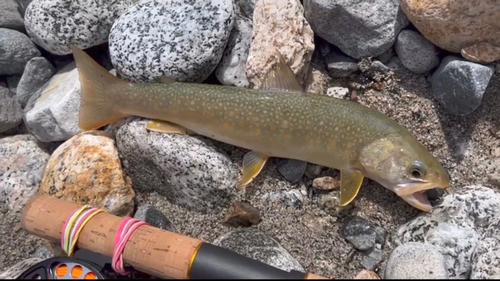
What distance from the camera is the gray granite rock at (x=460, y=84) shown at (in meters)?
3.28

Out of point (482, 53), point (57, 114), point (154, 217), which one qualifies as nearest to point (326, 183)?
point (154, 217)

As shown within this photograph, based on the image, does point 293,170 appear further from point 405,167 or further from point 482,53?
point 482,53

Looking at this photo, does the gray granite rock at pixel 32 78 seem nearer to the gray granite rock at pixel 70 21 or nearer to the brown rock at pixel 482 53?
the gray granite rock at pixel 70 21

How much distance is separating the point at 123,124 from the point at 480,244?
2701 mm

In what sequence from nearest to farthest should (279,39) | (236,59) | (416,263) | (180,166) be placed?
(416,263) → (180,166) → (279,39) → (236,59)

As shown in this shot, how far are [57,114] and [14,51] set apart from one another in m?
0.85

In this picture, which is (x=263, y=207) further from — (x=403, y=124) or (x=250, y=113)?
(x=403, y=124)

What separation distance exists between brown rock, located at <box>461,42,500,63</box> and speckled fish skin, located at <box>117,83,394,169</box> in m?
0.73

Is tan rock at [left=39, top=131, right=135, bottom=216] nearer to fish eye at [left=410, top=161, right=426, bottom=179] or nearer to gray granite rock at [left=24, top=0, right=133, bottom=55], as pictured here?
gray granite rock at [left=24, top=0, right=133, bottom=55]

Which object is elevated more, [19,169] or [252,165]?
[252,165]

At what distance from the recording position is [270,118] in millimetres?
3412

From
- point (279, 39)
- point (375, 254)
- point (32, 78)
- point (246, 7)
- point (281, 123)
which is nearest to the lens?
point (375, 254)

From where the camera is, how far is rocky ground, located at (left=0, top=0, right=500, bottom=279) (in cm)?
332

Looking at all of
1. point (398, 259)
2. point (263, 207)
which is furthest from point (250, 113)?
point (398, 259)
